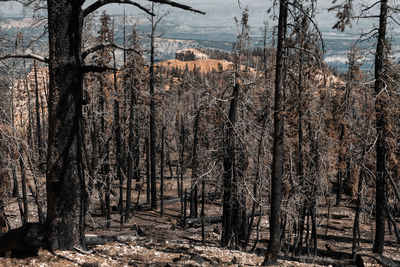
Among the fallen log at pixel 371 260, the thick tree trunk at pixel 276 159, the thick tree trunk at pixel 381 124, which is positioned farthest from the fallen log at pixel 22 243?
the thick tree trunk at pixel 381 124

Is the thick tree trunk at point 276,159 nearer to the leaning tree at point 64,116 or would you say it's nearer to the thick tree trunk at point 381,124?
the thick tree trunk at point 381,124

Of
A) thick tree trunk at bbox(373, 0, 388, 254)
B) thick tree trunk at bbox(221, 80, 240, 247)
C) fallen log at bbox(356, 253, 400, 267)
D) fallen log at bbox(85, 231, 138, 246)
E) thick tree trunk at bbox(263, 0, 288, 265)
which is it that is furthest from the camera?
thick tree trunk at bbox(221, 80, 240, 247)

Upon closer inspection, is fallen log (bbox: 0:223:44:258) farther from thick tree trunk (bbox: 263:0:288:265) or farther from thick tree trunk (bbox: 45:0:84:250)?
thick tree trunk (bbox: 263:0:288:265)

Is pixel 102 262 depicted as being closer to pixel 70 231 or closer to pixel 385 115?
pixel 70 231

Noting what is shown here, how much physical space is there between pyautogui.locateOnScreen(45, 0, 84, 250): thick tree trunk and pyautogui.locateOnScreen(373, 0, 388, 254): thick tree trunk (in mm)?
9436

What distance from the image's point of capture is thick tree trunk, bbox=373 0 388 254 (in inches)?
454

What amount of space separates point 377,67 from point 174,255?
926 centimetres

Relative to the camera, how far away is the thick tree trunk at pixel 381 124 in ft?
37.8

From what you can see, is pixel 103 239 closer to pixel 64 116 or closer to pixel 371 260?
pixel 64 116

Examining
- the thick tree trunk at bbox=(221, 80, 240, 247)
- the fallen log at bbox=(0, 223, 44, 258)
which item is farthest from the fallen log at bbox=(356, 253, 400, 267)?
the fallen log at bbox=(0, 223, 44, 258)

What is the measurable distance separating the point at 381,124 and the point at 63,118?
11.1 metres

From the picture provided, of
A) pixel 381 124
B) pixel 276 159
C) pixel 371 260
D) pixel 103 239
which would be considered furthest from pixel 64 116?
pixel 381 124

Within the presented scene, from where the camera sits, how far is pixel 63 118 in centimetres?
574

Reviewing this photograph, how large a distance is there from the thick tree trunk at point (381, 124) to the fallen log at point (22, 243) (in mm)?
10417
